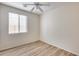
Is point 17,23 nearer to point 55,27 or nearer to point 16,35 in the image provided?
point 16,35

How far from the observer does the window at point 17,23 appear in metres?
1.12

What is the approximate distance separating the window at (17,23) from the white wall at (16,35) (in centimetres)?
8

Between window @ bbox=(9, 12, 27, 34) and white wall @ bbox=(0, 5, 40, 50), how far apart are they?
0.08 meters

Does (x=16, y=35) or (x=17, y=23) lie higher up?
(x=17, y=23)

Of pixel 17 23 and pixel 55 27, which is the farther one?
pixel 55 27

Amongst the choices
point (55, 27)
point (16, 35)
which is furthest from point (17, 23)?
point (55, 27)

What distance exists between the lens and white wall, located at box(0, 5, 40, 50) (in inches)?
46.8

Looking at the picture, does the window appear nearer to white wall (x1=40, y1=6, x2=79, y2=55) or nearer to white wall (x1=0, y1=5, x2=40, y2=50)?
white wall (x1=0, y1=5, x2=40, y2=50)

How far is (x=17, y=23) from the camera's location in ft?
3.77

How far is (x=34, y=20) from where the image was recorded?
50.9 inches

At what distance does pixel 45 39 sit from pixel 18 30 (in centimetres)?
51

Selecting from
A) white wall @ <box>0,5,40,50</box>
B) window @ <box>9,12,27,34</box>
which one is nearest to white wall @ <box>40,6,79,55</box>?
white wall @ <box>0,5,40,50</box>

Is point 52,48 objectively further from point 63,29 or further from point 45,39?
point 63,29

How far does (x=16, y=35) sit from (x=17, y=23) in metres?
0.22
